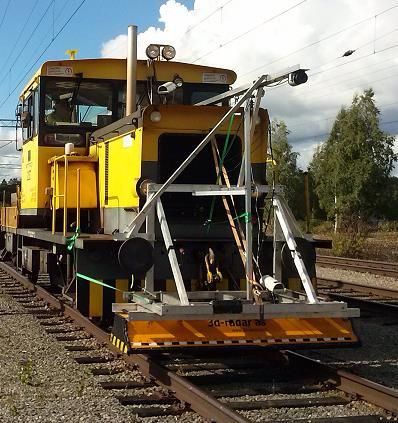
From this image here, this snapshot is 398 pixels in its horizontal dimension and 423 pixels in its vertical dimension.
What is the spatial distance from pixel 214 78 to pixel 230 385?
4.98 meters

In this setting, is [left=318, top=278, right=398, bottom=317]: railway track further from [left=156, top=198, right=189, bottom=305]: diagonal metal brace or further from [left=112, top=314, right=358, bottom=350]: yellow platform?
[left=156, top=198, right=189, bottom=305]: diagonal metal brace

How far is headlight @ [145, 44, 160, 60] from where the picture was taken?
843 centimetres

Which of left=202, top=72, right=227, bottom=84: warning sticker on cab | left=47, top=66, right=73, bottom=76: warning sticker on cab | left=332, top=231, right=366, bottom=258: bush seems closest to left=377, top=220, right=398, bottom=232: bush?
left=332, top=231, right=366, bottom=258: bush

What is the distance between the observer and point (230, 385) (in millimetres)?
5656

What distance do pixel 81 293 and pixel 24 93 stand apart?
4.96 m

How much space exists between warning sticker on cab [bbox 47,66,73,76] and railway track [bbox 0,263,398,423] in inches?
151

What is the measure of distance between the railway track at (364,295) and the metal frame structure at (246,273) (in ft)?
12.9

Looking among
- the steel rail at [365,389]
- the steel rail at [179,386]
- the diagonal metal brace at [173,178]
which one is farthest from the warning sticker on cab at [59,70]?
the steel rail at [365,389]

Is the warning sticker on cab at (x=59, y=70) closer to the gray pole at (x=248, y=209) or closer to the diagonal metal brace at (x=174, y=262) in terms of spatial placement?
the diagonal metal brace at (x=174, y=262)

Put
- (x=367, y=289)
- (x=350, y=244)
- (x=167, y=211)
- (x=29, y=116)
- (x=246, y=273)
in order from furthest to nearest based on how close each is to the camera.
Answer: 1. (x=350, y=244)
2. (x=367, y=289)
3. (x=29, y=116)
4. (x=167, y=211)
5. (x=246, y=273)

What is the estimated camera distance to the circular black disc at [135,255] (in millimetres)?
5953

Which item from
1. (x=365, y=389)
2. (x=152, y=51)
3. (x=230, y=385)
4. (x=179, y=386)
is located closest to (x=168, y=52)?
(x=152, y=51)

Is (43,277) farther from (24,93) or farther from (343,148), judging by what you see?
(343,148)

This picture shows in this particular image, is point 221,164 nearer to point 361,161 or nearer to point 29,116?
point 29,116
